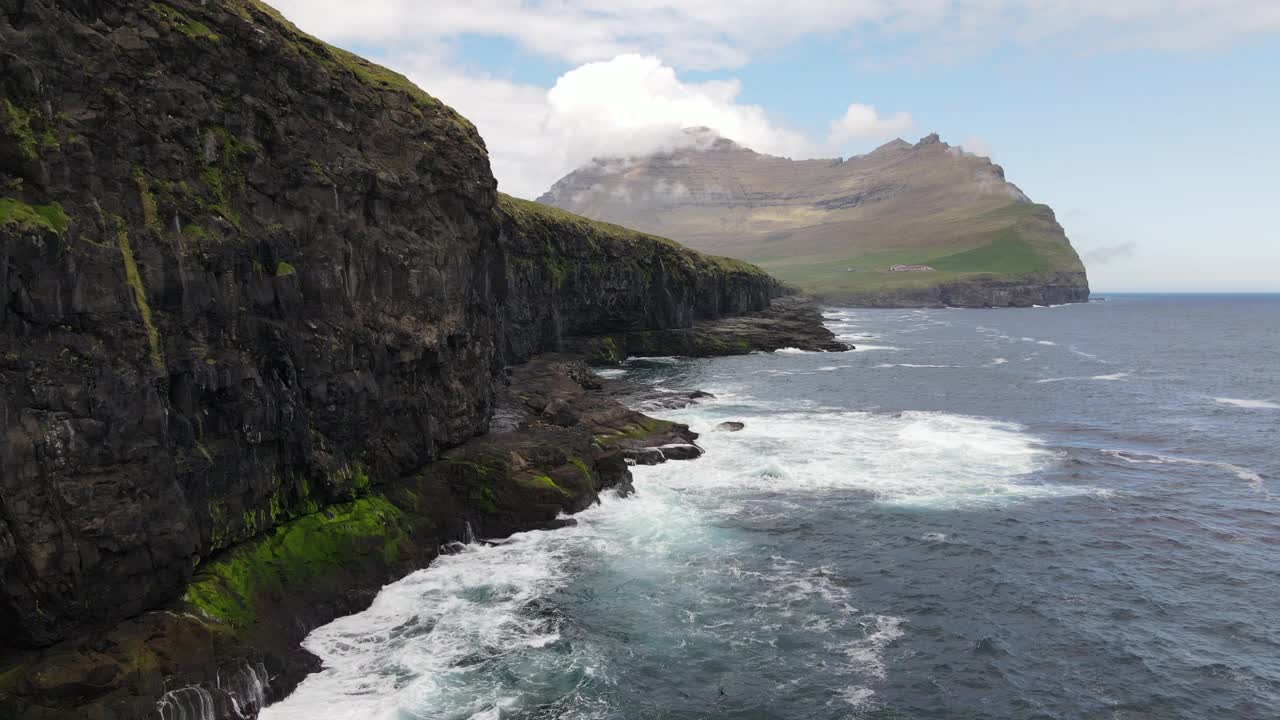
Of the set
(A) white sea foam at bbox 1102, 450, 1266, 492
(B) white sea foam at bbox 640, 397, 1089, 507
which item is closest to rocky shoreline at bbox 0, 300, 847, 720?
(B) white sea foam at bbox 640, 397, 1089, 507

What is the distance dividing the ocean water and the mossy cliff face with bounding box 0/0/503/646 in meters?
6.84

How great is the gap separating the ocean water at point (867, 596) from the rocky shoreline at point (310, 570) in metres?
1.20

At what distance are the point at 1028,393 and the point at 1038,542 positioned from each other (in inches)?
2113

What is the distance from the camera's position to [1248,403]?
263ft

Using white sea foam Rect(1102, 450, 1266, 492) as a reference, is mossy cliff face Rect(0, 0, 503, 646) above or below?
above

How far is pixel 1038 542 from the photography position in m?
39.4

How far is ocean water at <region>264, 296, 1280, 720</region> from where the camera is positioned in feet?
84.4

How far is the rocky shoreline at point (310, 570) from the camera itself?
69.8 ft

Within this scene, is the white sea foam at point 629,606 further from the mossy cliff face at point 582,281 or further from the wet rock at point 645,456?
the mossy cliff face at point 582,281

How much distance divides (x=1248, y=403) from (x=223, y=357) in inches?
3713

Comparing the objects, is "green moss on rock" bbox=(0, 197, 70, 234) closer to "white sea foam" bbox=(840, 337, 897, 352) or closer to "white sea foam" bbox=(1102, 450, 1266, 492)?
"white sea foam" bbox=(1102, 450, 1266, 492)

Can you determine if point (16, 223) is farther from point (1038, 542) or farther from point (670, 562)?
point (1038, 542)

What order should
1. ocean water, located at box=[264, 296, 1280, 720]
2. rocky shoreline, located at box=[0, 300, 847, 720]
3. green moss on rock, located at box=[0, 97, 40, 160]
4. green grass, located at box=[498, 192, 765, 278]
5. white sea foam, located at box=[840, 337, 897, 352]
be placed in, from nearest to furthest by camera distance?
1. rocky shoreline, located at box=[0, 300, 847, 720]
2. green moss on rock, located at box=[0, 97, 40, 160]
3. ocean water, located at box=[264, 296, 1280, 720]
4. green grass, located at box=[498, 192, 765, 278]
5. white sea foam, located at box=[840, 337, 897, 352]

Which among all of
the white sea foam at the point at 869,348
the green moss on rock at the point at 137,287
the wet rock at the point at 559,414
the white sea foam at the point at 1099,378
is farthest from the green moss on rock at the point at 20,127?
the white sea foam at the point at 869,348
